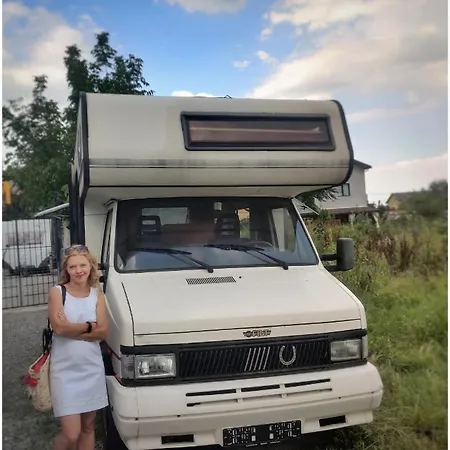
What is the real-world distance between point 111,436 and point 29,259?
1.27m

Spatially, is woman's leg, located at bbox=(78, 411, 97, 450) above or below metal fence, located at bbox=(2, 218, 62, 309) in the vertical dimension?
below

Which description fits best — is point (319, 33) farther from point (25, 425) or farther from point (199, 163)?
point (25, 425)

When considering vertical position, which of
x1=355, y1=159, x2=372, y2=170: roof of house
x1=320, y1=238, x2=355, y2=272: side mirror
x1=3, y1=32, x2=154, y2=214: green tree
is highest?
x1=3, y1=32, x2=154, y2=214: green tree

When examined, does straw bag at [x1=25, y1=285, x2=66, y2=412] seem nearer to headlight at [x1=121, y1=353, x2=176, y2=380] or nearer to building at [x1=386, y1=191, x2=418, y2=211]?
headlight at [x1=121, y1=353, x2=176, y2=380]

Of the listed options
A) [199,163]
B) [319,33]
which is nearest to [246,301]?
[199,163]

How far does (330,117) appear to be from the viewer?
3773 mm

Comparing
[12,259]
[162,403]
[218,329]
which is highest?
[12,259]

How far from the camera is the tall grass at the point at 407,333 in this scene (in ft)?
10.0

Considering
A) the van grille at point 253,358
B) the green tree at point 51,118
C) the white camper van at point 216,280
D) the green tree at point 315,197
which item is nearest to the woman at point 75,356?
the white camper van at point 216,280

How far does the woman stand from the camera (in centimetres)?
328

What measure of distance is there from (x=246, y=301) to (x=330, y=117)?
4.12 feet

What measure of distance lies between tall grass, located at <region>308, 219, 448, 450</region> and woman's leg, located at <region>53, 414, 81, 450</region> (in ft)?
4.92

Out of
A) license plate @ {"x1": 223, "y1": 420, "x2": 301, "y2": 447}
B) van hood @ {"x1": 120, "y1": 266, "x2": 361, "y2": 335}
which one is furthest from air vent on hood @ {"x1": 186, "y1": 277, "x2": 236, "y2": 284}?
license plate @ {"x1": 223, "y1": 420, "x2": 301, "y2": 447}

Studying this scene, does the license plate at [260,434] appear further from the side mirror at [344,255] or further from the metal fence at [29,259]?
the metal fence at [29,259]
